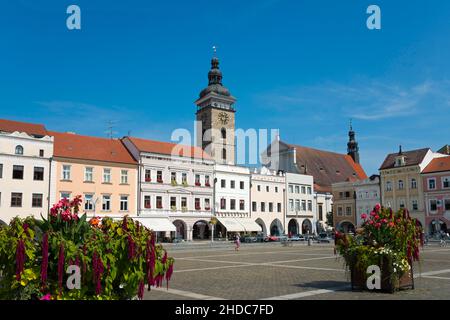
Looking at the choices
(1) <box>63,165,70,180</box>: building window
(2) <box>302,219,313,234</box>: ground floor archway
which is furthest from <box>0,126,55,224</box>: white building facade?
(2) <box>302,219,313,234</box>: ground floor archway

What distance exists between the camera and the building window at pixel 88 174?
45.5 m

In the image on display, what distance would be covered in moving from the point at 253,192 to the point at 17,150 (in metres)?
31.1

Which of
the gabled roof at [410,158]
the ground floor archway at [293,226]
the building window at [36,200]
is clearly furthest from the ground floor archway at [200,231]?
the gabled roof at [410,158]

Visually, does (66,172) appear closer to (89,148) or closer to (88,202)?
(88,202)

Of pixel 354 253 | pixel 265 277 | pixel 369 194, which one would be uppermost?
pixel 369 194

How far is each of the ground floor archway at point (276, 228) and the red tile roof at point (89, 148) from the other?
2498cm

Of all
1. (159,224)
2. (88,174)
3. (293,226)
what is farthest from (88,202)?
(293,226)

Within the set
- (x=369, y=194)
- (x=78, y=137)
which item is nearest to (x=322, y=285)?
(x=78, y=137)

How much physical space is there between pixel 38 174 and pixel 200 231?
70.7 feet

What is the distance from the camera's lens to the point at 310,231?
70.7 meters

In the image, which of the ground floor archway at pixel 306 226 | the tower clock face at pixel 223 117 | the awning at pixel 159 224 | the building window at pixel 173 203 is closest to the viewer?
the awning at pixel 159 224

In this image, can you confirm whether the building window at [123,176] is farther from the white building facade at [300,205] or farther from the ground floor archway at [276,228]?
the white building facade at [300,205]

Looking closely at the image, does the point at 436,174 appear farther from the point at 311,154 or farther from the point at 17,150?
the point at 17,150

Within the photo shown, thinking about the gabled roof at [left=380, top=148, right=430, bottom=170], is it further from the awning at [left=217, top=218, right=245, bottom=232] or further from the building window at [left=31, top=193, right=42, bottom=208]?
the building window at [left=31, top=193, right=42, bottom=208]
